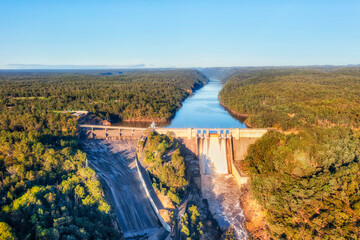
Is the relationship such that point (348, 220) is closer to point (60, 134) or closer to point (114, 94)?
point (60, 134)

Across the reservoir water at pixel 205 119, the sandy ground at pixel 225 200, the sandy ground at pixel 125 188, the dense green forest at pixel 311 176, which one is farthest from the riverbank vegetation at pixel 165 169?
the reservoir water at pixel 205 119

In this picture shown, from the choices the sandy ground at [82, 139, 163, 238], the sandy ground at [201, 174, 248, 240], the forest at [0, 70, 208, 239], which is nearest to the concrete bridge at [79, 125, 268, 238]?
the sandy ground at [201, 174, 248, 240]

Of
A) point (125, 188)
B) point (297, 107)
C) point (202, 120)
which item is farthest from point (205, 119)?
point (125, 188)

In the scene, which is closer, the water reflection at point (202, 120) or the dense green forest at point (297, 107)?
the dense green forest at point (297, 107)

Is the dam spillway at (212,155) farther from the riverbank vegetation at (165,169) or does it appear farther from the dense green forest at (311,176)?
the riverbank vegetation at (165,169)

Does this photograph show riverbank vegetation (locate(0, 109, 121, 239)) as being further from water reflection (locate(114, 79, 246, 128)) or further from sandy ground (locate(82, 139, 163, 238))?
water reflection (locate(114, 79, 246, 128))

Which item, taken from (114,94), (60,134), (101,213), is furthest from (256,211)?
(114,94)

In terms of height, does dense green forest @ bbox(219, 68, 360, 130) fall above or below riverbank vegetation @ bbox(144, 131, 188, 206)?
above
